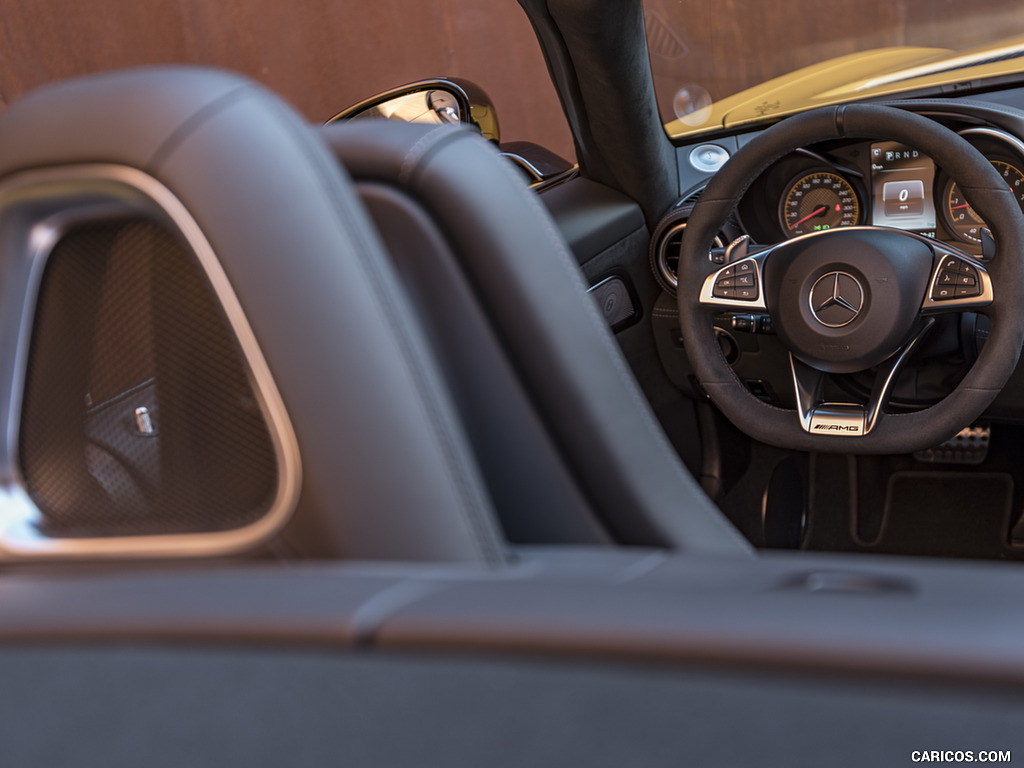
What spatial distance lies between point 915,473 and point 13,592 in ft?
6.89

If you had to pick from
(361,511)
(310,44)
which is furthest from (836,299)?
(310,44)

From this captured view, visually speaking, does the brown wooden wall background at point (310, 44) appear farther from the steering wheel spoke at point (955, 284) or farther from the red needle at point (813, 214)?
the steering wheel spoke at point (955, 284)

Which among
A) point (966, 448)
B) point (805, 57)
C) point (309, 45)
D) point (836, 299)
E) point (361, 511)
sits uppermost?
point (309, 45)

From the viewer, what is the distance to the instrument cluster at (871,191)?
1863 millimetres

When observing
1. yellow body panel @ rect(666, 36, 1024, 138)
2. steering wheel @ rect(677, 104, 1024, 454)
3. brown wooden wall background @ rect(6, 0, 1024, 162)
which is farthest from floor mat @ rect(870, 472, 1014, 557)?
brown wooden wall background @ rect(6, 0, 1024, 162)

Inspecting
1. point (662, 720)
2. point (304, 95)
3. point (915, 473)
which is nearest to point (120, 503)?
point (662, 720)

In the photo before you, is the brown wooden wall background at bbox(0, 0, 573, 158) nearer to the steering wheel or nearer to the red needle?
the red needle

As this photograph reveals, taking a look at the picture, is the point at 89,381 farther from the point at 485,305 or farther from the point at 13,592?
the point at 485,305

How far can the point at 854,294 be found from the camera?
5.91 ft

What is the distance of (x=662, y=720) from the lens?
1.65ft

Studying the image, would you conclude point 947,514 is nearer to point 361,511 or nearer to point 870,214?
point 870,214

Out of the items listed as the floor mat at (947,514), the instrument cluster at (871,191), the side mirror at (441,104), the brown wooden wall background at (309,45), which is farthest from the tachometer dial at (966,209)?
the brown wooden wall background at (309,45)

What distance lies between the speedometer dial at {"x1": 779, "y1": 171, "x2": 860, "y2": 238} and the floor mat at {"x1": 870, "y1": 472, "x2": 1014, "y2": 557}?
679 mm

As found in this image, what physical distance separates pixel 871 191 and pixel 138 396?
1.70 meters
